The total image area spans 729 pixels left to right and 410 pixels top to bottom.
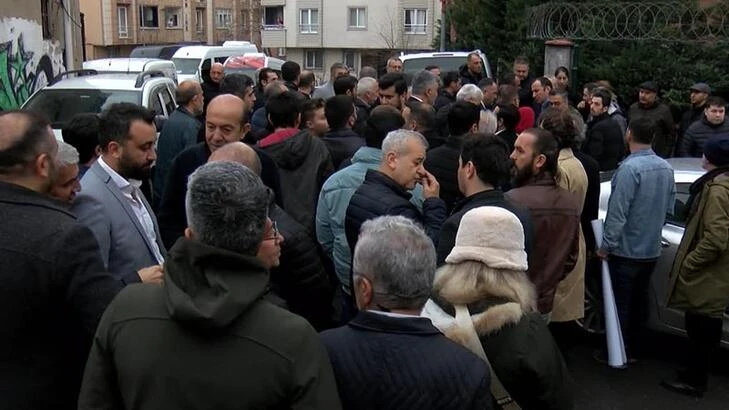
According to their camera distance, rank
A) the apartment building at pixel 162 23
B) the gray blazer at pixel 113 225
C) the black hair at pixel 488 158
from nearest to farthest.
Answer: the gray blazer at pixel 113 225 → the black hair at pixel 488 158 → the apartment building at pixel 162 23

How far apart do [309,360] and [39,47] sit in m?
16.2

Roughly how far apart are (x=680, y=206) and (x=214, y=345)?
5.23 m

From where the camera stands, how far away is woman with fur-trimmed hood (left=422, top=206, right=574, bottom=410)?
2.71 metres

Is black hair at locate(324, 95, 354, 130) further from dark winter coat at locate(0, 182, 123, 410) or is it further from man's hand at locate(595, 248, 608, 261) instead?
dark winter coat at locate(0, 182, 123, 410)

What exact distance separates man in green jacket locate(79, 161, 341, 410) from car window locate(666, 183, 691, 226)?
4.81m

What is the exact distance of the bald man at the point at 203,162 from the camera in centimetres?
477

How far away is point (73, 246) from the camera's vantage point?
262 cm

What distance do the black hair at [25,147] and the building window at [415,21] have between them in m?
51.8

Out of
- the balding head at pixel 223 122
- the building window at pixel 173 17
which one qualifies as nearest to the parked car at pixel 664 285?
the balding head at pixel 223 122

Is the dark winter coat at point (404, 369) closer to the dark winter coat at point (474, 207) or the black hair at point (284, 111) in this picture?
the dark winter coat at point (474, 207)

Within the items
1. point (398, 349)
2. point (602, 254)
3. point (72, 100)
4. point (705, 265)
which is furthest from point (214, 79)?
point (398, 349)

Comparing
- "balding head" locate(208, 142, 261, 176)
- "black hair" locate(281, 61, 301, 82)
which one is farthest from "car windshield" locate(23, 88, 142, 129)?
"balding head" locate(208, 142, 261, 176)

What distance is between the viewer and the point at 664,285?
620cm

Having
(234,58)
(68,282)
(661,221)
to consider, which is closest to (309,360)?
(68,282)
